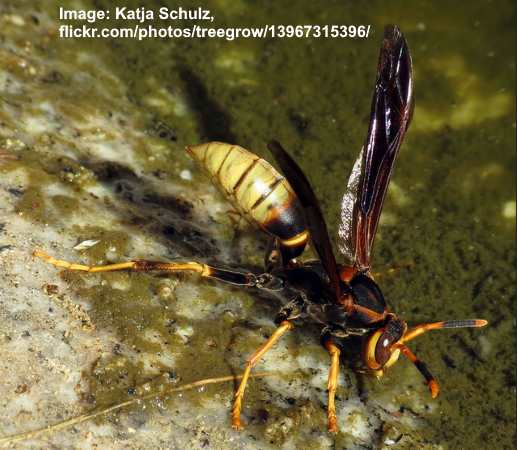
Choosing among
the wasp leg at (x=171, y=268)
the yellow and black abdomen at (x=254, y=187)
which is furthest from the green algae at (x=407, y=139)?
the yellow and black abdomen at (x=254, y=187)

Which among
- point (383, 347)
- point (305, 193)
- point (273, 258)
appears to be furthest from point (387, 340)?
point (305, 193)

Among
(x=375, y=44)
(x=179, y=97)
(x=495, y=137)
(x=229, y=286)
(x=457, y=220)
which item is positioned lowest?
(x=229, y=286)

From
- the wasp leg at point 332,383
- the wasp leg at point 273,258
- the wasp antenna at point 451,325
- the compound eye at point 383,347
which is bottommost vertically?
the wasp leg at point 332,383

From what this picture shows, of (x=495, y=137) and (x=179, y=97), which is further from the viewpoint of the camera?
(x=179, y=97)

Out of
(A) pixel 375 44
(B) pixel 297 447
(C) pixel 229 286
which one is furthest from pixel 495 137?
(B) pixel 297 447

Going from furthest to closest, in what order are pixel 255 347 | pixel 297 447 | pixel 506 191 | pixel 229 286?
pixel 506 191 < pixel 229 286 < pixel 255 347 < pixel 297 447

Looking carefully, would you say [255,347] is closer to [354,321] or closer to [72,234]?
[354,321]

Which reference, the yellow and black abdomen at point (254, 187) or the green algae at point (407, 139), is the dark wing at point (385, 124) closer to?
the yellow and black abdomen at point (254, 187)

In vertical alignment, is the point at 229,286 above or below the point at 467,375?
above

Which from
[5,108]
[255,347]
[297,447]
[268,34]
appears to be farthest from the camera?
[268,34]
